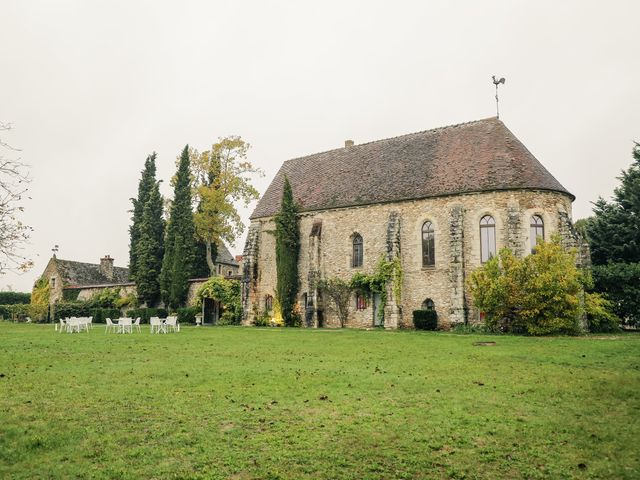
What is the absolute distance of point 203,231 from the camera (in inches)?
1796

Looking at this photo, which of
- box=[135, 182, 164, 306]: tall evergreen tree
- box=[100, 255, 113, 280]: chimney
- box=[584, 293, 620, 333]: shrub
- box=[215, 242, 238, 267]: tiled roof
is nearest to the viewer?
box=[584, 293, 620, 333]: shrub

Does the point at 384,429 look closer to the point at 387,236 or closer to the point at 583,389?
the point at 583,389

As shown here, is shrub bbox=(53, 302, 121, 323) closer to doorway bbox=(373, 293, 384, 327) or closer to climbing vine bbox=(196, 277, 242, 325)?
climbing vine bbox=(196, 277, 242, 325)

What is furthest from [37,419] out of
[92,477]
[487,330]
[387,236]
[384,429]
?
[387,236]

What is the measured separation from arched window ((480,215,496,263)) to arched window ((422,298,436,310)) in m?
3.77

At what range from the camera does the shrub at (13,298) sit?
54.5 m

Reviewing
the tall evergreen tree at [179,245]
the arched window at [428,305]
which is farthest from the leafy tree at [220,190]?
the arched window at [428,305]

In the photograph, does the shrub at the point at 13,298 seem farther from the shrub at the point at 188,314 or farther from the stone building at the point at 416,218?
the stone building at the point at 416,218

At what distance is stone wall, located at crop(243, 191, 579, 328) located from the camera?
1103 inches

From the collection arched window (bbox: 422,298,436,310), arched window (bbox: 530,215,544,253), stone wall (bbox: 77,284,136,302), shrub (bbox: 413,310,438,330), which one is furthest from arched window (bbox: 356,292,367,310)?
stone wall (bbox: 77,284,136,302)

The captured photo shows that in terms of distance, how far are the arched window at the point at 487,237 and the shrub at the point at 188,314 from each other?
69.5 ft

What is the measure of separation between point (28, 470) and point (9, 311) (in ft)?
162

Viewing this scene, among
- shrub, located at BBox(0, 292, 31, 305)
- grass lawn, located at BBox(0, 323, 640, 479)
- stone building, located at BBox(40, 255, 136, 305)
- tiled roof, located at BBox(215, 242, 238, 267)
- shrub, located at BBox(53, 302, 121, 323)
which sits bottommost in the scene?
grass lawn, located at BBox(0, 323, 640, 479)

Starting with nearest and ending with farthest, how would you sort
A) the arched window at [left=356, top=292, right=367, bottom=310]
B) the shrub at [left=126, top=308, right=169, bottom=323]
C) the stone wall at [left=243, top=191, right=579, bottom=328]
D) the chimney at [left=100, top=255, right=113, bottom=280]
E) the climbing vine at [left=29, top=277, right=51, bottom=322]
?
the stone wall at [left=243, top=191, right=579, bottom=328] < the arched window at [left=356, top=292, right=367, bottom=310] < the shrub at [left=126, top=308, right=169, bottom=323] < the climbing vine at [left=29, top=277, right=51, bottom=322] < the chimney at [left=100, top=255, right=113, bottom=280]
